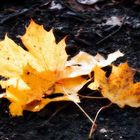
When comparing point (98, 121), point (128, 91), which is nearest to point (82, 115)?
point (98, 121)

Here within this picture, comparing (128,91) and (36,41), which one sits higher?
(36,41)

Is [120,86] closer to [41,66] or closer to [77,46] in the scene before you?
[41,66]

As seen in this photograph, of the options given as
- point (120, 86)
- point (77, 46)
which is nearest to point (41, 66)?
point (120, 86)

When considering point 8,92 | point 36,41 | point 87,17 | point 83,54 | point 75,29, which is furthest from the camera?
point 87,17

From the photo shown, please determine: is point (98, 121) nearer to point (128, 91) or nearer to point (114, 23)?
point (128, 91)

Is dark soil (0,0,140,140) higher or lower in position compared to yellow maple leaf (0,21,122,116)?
lower
